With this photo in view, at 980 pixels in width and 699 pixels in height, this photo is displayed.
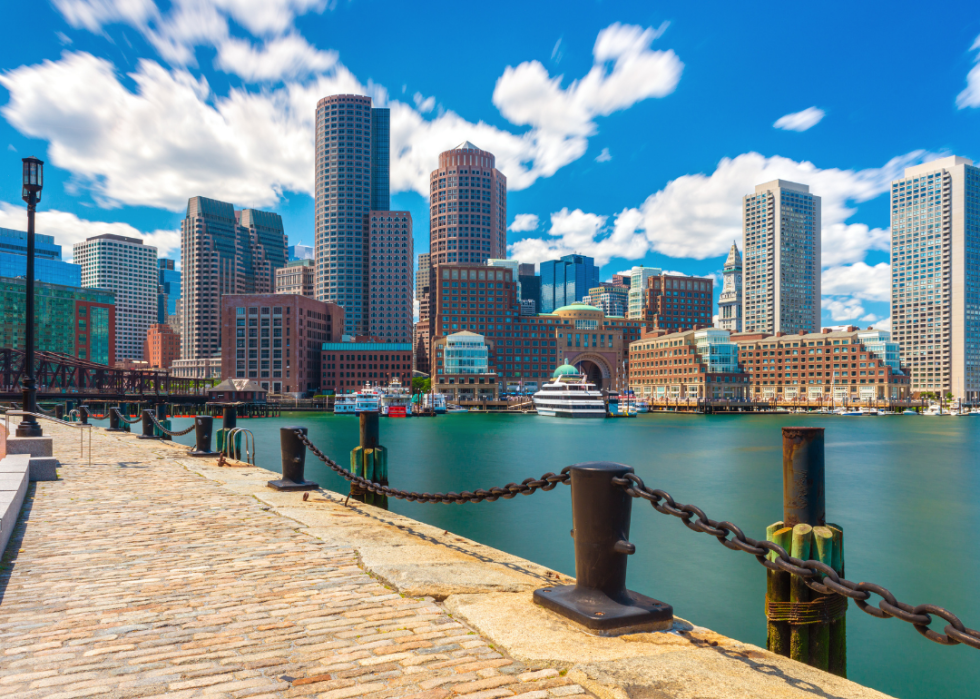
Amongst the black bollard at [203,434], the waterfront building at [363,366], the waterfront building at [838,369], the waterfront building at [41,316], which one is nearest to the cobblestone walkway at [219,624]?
the black bollard at [203,434]

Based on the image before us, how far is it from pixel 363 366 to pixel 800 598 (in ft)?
597

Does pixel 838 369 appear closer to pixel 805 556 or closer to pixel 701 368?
pixel 701 368

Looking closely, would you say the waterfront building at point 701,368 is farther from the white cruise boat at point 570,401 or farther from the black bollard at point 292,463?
the black bollard at point 292,463

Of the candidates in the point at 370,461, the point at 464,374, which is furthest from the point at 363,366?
the point at 370,461

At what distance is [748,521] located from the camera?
29.2 metres

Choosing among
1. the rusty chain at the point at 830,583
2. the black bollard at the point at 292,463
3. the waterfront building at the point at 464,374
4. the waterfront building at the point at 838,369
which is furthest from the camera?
the waterfront building at the point at 838,369

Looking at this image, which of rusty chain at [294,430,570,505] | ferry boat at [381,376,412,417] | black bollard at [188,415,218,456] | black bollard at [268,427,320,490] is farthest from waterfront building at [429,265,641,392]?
rusty chain at [294,430,570,505]

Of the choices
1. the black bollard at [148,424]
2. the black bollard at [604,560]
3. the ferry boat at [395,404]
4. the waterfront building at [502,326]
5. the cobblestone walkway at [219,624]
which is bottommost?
the ferry boat at [395,404]

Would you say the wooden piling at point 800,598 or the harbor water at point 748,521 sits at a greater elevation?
the wooden piling at point 800,598

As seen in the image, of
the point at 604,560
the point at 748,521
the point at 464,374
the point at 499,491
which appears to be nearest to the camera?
the point at 604,560

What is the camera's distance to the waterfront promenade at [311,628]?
14.0ft

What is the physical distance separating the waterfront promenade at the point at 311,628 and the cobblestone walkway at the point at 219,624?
20 mm

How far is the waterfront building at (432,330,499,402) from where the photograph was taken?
166 meters

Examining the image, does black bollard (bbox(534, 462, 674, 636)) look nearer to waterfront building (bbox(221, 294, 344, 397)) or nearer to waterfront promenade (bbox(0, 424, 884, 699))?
waterfront promenade (bbox(0, 424, 884, 699))
